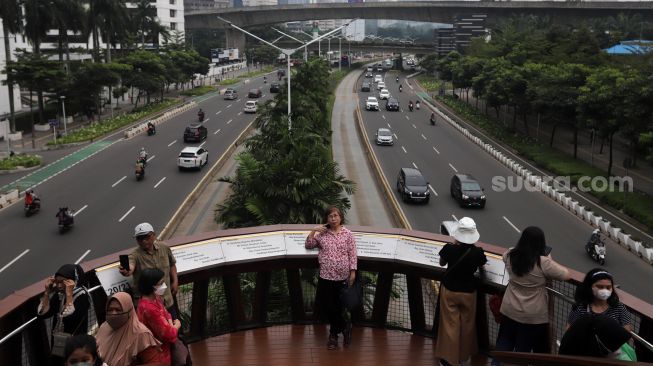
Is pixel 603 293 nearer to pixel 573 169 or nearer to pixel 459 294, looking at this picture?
pixel 459 294

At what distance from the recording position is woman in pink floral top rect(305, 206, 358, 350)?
255 inches

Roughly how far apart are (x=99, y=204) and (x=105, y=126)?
2358cm

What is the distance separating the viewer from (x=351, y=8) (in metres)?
103

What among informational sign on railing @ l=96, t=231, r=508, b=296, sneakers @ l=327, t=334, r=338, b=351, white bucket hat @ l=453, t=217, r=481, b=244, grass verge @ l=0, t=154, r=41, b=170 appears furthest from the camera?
grass verge @ l=0, t=154, r=41, b=170

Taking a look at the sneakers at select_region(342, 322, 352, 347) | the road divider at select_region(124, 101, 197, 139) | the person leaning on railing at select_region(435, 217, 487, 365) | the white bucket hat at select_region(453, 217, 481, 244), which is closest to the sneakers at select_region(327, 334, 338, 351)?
the sneakers at select_region(342, 322, 352, 347)

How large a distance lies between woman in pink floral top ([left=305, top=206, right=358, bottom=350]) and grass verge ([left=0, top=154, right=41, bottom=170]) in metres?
34.6

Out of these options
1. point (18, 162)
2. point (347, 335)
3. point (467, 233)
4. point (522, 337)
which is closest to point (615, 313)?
point (522, 337)

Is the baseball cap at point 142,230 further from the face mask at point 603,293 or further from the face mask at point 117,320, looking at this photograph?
the face mask at point 603,293

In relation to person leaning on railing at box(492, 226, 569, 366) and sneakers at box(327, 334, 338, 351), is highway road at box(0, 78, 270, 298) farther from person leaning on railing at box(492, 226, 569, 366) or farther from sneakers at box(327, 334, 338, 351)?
person leaning on railing at box(492, 226, 569, 366)

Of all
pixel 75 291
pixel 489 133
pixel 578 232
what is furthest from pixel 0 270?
pixel 489 133

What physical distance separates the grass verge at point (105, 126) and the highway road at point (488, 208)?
21.1 meters

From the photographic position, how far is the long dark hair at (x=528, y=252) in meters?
5.45

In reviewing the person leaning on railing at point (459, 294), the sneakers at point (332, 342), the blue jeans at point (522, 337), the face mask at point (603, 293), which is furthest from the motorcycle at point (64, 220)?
the face mask at point (603, 293)

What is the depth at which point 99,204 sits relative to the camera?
95.8 ft
